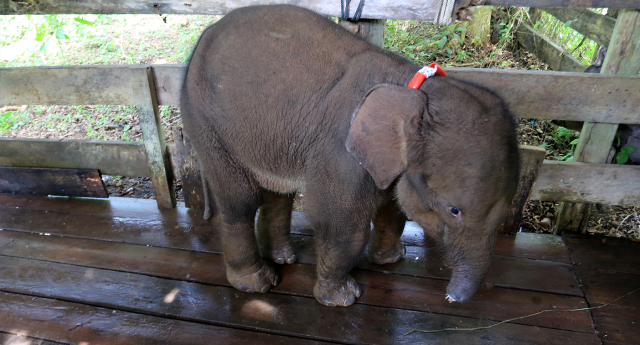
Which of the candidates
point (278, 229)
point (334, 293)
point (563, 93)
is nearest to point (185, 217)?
point (278, 229)

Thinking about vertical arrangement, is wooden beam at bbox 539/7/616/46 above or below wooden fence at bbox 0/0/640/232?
above

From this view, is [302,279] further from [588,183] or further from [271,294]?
[588,183]

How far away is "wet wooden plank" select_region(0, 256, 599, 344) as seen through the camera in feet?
7.68

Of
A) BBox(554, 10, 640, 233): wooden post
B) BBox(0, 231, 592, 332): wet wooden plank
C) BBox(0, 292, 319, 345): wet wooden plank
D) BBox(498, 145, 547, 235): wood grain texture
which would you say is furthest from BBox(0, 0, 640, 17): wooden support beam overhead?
BBox(0, 292, 319, 345): wet wooden plank

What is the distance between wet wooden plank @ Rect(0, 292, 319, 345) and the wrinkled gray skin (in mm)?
360

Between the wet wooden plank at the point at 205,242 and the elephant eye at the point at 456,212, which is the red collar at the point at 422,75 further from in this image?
the wet wooden plank at the point at 205,242

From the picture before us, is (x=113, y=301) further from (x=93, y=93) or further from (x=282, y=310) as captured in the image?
(x=93, y=93)

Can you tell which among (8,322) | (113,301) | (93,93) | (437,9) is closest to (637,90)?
(437,9)

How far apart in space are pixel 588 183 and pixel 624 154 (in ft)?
1.06

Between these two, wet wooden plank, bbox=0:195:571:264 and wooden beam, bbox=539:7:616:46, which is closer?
wet wooden plank, bbox=0:195:571:264

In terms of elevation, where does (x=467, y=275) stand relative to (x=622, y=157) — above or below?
below

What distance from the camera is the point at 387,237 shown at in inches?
109

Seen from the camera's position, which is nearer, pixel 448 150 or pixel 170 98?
pixel 448 150

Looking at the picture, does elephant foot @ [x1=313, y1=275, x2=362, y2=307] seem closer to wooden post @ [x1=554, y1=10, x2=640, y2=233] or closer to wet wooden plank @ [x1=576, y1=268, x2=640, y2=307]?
wet wooden plank @ [x1=576, y1=268, x2=640, y2=307]
